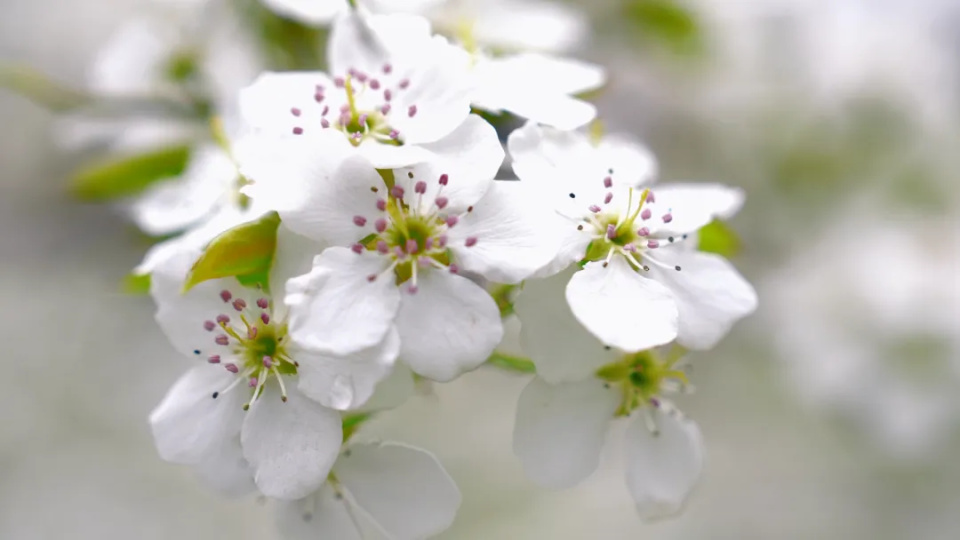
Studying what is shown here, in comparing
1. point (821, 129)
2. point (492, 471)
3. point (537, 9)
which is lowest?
point (492, 471)

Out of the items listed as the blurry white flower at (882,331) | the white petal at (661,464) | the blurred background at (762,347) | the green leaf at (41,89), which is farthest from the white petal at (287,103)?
the blurry white flower at (882,331)

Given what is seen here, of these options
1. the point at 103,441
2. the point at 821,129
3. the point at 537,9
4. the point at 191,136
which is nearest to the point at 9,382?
the point at 103,441

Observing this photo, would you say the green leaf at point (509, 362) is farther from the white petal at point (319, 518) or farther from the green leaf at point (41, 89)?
the green leaf at point (41, 89)

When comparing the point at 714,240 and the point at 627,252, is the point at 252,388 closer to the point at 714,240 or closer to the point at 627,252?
the point at 627,252

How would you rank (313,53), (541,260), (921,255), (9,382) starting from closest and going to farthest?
1. (541,260)
2. (313,53)
3. (921,255)
4. (9,382)

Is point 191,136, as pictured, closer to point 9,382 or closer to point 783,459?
point 9,382

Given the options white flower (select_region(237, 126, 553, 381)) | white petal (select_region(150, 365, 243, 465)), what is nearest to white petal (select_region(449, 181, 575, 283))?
white flower (select_region(237, 126, 553, 381))

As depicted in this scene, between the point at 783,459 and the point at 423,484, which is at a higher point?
the point at 423,484
